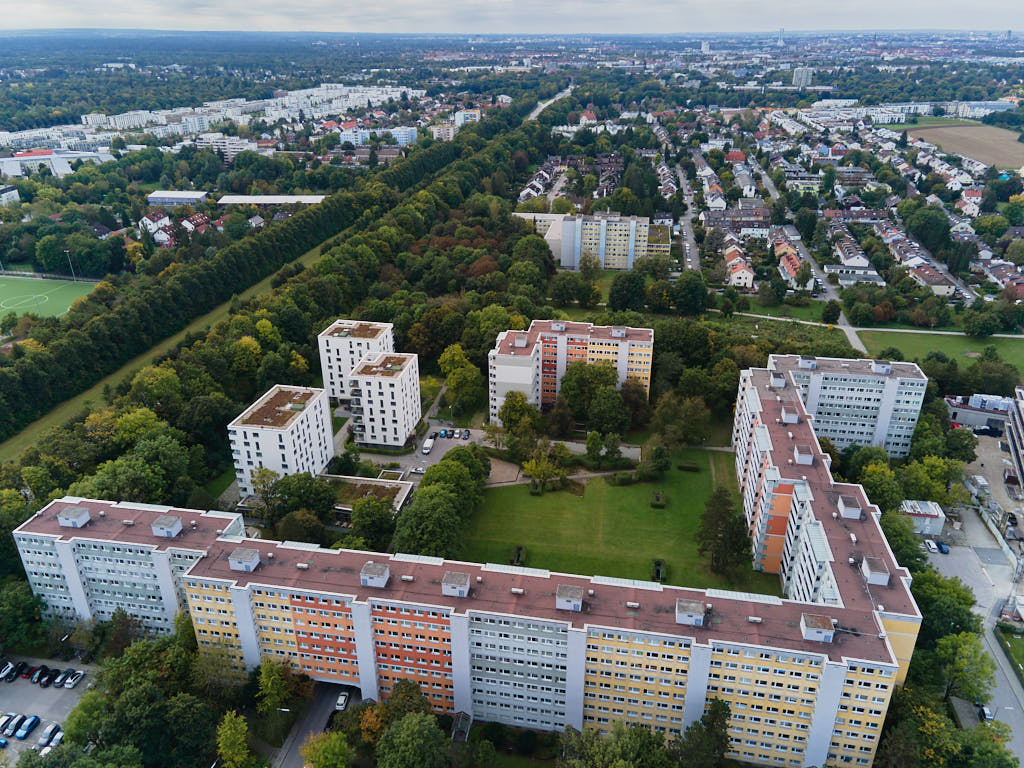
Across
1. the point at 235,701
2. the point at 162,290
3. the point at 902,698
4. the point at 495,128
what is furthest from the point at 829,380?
the point at 495,128

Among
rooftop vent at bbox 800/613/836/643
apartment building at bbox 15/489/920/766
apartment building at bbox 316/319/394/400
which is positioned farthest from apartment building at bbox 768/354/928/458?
apartment building at bbox 316/319/394/400

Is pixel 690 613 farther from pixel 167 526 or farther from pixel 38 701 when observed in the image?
pixel 38 701

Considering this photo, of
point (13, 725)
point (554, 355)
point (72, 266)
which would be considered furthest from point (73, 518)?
point (72, 266)

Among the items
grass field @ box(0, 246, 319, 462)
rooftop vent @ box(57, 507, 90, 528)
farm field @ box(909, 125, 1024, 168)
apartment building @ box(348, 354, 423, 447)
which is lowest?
Result: grass field @ box(0, 246, 319, 462)

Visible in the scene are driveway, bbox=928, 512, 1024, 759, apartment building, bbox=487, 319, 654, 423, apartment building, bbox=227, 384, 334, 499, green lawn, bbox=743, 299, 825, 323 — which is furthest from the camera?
green lawn, bbox=743, 299, 825, 323

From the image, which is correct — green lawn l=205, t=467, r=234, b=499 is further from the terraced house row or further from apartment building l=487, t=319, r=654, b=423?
apartment building l=487, t=319, r=654, b=423

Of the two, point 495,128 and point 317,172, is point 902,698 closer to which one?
point 317,172
